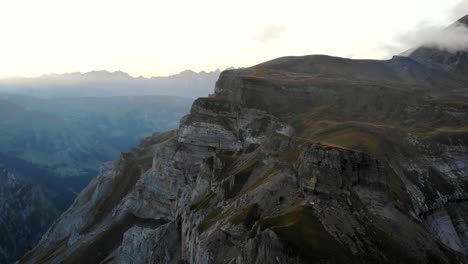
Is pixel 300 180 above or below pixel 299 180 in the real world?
above

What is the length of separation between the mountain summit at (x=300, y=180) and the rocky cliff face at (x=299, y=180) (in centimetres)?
27

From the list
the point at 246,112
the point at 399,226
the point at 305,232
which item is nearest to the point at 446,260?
the point at 399,226

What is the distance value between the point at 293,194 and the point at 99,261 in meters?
75.9

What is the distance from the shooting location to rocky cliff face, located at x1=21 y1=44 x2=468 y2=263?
5069cm

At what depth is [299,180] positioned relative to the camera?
59.1m

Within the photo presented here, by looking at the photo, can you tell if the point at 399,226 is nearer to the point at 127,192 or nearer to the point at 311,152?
the point at 311,152

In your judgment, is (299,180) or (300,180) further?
(299,180)

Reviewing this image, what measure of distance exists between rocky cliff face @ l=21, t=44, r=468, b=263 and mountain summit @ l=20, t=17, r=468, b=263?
269 millimetres

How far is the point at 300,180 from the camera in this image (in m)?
58.5

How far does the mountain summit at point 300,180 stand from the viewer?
5069 centimetres

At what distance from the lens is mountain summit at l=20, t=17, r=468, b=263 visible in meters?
50.7

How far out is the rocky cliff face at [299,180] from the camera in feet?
166

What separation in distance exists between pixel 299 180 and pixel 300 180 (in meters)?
0.60

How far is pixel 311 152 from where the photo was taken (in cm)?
5878
